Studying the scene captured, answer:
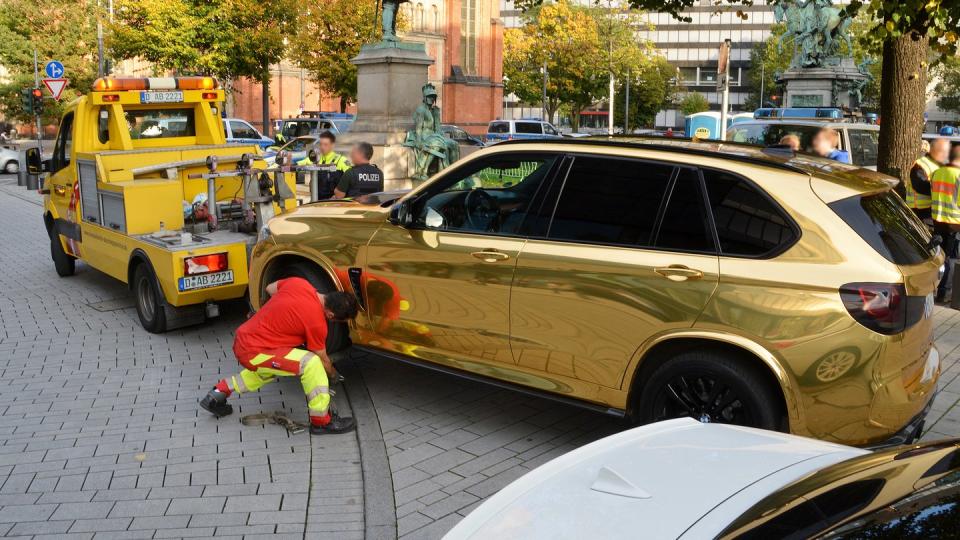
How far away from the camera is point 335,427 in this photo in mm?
5992

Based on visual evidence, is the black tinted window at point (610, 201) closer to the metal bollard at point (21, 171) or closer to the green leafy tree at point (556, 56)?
the metal bollard at point (21, 171)

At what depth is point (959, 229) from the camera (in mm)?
10133

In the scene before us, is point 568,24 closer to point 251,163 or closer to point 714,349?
point 251,163

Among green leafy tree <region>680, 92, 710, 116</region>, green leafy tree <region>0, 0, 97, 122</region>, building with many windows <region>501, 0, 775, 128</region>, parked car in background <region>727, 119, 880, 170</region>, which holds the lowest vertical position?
parked car in background <region>727, 119, 880, 170</region>

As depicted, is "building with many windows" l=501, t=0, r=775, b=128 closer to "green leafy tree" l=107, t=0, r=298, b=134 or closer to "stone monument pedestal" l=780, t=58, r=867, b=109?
"green leafy tree" l=107, t=0, r=298, b=134

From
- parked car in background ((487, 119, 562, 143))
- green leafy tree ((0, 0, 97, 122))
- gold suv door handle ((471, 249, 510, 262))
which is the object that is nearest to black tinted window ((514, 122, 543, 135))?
parked car in background ((487, 119, 562, 143))

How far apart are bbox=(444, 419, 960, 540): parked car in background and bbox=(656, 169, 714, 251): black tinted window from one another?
164cm

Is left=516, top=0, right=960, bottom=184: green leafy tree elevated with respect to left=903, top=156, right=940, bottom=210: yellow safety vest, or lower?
elevated

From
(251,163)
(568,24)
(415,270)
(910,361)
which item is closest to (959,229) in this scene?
(910,361)

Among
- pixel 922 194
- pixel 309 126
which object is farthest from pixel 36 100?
pixel 922 194

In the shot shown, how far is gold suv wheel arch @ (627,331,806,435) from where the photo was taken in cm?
450

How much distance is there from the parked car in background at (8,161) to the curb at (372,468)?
3319 cm

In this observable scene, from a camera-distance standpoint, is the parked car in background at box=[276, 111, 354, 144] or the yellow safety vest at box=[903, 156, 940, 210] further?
the parked car in background at box=[276, 111, 354, 144]

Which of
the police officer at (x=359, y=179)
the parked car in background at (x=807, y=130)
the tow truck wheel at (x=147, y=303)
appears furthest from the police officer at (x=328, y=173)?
the parked car in background at (x=807, y=130)
